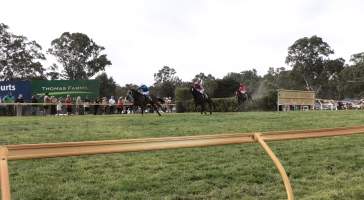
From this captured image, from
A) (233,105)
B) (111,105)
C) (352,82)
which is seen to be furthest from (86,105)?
(352,82)

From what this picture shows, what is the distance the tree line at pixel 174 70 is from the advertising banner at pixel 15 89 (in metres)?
20.0

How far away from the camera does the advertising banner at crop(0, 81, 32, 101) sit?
3883cm

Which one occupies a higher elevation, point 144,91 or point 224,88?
point 224,88

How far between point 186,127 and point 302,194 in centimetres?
960

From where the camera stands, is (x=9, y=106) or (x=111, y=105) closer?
(x=9, y=106)

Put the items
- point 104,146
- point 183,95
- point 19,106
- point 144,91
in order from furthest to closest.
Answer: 1. point 183,95
2. point 19,106
3. point 144,91
4. point 104,146

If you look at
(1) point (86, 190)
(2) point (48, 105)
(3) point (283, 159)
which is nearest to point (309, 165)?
(3) point (283, 159)

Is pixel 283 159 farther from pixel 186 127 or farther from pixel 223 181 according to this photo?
pixel 186 127

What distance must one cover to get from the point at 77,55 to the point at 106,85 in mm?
10321

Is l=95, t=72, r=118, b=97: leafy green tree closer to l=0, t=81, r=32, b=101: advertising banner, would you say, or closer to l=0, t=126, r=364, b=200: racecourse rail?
l=0, t=81, r=32, b=101: advertising banner

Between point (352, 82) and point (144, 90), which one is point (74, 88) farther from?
point (352, 82)

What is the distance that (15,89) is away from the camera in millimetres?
39125

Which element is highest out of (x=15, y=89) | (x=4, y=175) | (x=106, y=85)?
(x=106, y=85)

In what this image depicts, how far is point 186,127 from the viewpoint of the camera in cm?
1848
